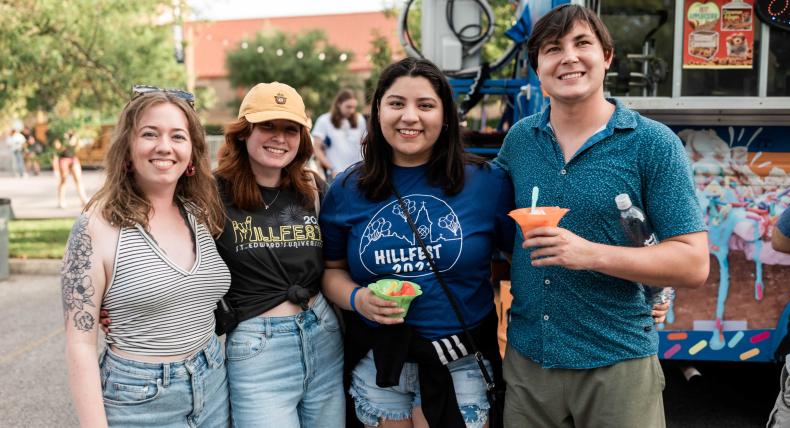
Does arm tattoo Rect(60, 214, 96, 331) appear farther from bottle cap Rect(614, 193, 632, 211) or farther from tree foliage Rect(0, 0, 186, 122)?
tree foliage Rect(0, 0, 186, 122)

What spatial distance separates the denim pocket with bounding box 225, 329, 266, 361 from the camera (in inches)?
98.3

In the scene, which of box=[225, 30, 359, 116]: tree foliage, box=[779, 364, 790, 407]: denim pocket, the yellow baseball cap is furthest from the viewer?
box=[225, 30, 359, 116]: tree foliage

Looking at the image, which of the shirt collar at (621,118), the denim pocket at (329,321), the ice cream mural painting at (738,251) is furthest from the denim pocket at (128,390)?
the ice cream mural painting at (738,251)

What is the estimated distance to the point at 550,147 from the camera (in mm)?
2195

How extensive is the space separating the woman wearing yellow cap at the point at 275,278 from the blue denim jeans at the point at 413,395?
20cm

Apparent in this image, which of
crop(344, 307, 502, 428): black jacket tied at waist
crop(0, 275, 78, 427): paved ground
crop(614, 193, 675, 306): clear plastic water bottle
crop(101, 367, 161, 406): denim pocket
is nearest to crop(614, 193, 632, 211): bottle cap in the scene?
crop(614, 193, 675, 306): clear plastic water bottle

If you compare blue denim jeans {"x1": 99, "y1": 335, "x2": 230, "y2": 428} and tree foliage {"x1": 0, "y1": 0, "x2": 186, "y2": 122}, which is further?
tree foliage {"x1": 0, "y1": 0, "x2": 186, "y2": 122}

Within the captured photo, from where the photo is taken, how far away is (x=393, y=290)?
2.26 metres

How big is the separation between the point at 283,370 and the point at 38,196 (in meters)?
17.4

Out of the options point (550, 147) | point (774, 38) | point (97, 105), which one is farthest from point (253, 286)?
point (97, 105)

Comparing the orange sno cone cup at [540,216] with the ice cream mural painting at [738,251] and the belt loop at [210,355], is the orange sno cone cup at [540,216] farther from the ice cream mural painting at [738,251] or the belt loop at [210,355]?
the ice cream mural painting at [738,251]

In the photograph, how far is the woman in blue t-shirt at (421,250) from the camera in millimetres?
2416

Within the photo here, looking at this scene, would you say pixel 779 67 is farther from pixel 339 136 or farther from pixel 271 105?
pixel 339 136

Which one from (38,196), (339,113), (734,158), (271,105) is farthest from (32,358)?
(38,196)
